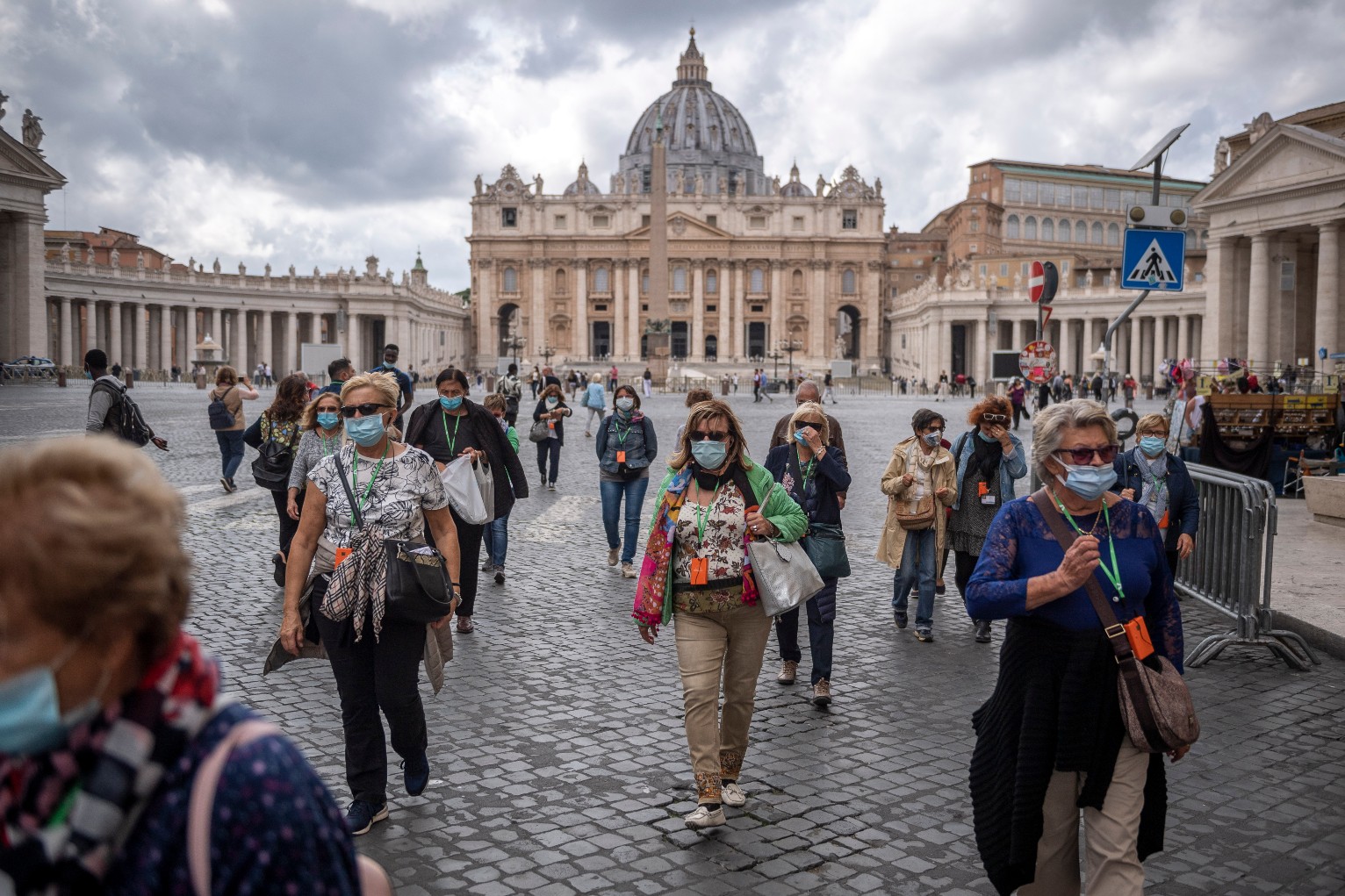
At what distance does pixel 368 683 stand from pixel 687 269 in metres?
87.1

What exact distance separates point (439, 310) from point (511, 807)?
8407 centimetres

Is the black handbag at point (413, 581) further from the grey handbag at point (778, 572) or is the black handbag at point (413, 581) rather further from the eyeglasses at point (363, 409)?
the grey handbag at point (778, 572)

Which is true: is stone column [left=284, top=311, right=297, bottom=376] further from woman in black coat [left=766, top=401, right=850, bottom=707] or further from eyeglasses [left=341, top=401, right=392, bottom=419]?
eyeglasses [left=341, top=401, right=392, bottom=419]

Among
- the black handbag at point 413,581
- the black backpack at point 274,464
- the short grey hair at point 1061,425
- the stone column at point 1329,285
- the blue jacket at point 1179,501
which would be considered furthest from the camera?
A: the stone column at point 1329,285

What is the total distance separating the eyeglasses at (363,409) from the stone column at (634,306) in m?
85.3

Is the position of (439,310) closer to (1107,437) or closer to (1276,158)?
(1276,158)

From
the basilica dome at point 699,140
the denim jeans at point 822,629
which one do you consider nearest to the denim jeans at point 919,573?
the denim jeans at point 822,629

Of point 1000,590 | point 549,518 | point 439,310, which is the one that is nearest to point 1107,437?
point 1000,590

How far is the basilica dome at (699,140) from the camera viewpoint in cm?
10656

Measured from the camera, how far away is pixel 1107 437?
3270mm

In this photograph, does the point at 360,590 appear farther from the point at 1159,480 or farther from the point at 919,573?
the point at 1159,480

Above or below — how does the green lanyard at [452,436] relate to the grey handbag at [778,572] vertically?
above

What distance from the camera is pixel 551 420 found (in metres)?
13.8

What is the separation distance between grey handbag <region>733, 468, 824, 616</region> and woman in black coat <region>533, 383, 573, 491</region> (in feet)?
28.1
